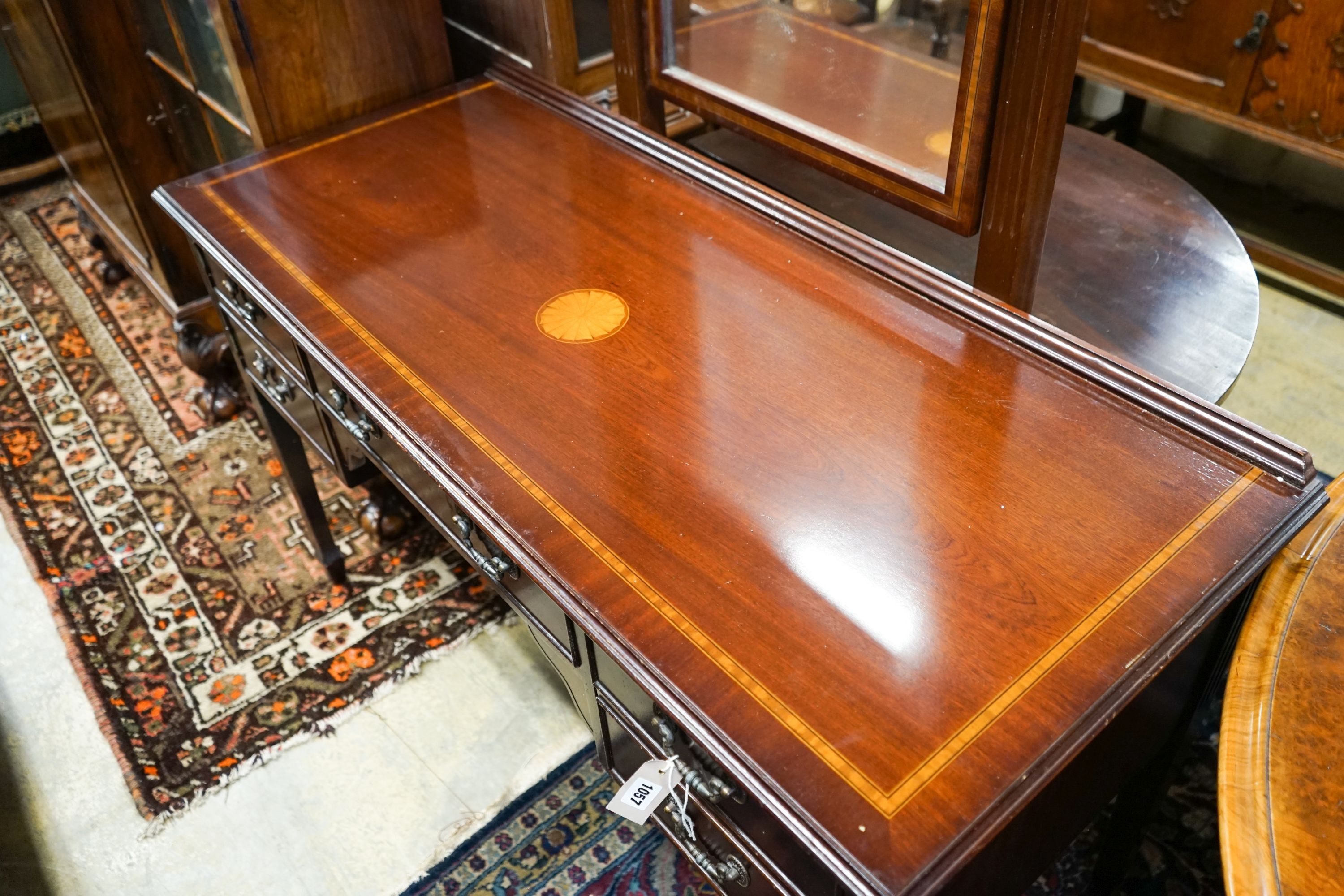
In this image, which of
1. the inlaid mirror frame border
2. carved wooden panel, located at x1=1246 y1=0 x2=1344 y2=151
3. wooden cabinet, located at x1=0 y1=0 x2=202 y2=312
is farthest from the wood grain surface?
wooden cabinet, located at x1=0 y1=0 x2=202 y2=312

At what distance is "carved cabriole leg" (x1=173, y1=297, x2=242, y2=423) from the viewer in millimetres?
2258

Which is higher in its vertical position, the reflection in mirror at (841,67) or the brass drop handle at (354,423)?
the reflection in mirror at (841,67)

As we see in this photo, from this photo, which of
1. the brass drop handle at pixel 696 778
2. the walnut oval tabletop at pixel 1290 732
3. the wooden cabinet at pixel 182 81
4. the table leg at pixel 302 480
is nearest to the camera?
the walnut oval tabletop at pixel 1290 732

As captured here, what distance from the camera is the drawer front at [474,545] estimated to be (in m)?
1.04

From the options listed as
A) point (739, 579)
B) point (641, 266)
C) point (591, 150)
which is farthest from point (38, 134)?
point (739, 579)

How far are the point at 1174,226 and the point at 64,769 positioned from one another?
2.03 meters

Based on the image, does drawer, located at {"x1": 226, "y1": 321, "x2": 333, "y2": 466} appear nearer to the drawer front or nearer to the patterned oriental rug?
the drawer front

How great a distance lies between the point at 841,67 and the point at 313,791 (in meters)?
1.37

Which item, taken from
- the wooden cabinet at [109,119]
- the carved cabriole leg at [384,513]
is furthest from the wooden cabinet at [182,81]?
the carved cabriole leg at [384,513]

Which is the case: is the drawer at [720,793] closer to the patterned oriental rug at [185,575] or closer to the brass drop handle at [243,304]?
the brass drop handle at [243,304]

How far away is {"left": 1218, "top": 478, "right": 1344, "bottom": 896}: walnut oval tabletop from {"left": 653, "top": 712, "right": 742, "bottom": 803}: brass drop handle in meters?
0.38

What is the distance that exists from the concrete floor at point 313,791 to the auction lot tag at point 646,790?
2.48 ft

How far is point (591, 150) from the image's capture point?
4.94 feet

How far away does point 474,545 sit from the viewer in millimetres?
1127
